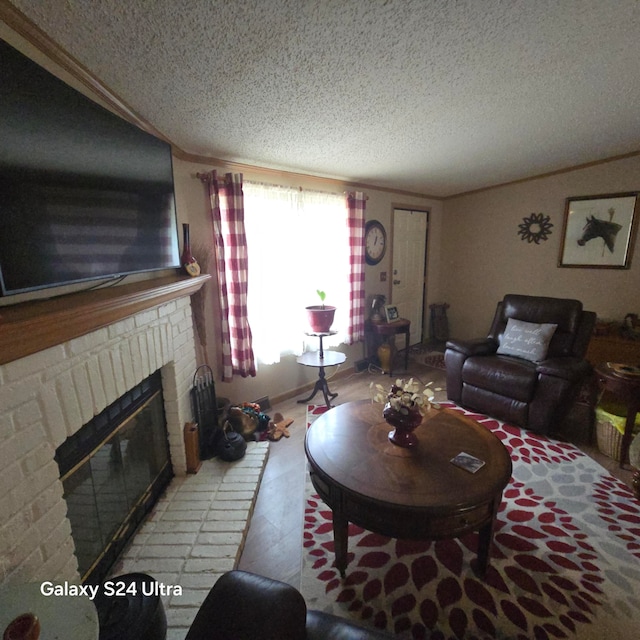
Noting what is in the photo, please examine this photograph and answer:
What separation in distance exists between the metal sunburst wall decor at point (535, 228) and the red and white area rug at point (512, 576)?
9.48ft

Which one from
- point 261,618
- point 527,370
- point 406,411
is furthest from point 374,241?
point 261,618

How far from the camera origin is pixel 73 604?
81cm

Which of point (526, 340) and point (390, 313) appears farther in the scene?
point (390, 313)

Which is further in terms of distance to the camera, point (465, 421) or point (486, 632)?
point (465, 421)

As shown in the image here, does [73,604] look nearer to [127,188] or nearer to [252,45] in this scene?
[127,188]

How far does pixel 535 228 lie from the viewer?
3783 mm

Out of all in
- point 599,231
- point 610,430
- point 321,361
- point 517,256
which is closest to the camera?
point 610,430

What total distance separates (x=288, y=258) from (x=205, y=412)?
148 cm

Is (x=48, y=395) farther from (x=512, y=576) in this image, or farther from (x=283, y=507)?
(x=512, y=576)

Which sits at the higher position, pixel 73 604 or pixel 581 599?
pixel 73 604

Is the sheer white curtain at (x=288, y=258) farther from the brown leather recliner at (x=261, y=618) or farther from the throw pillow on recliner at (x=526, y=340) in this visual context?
the brown leather recliner at (x=261, y=618)

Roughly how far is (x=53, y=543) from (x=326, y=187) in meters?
3.14

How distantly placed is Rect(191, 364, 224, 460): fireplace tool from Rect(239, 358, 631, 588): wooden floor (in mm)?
429

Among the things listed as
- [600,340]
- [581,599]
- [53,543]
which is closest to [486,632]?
[581,599]
